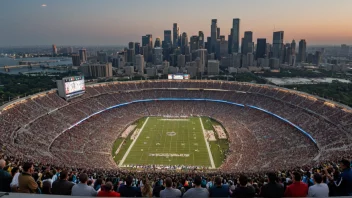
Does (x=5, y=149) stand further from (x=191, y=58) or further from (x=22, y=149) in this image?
(x=191, y=58)

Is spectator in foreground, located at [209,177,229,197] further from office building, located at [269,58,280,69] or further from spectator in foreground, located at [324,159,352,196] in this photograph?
office building, located at [269,58,280,69]

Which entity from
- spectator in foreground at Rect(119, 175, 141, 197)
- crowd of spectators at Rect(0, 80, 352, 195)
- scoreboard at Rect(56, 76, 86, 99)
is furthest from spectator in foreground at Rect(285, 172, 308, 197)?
scoreboard at Rect(56, 76, 86, 99)

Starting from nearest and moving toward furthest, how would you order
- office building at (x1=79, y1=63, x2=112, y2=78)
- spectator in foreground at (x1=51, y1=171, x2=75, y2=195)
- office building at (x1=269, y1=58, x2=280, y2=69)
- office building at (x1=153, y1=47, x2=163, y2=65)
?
spectator in foreground at (x1=51, y1=171, x2=75, y2=195) < office building at (x1=79, y1=63, x2=112, y2=78) < office building at (x1=269, y1=58, x2=280, y2=69) < office building at (x1=153, y1=47, x2=163, y2=65)

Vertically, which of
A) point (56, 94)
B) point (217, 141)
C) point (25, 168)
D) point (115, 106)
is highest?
point (25, 168)

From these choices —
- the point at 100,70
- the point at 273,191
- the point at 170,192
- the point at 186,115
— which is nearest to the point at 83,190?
the point at 170,192

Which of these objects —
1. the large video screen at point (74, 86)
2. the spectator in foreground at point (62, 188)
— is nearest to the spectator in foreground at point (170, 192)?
the spectator in foreground at point (62, 188)

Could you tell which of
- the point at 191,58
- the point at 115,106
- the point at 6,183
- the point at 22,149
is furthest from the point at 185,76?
Answer: the point at 191,58

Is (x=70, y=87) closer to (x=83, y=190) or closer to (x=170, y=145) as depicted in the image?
(x=170, y=145)
